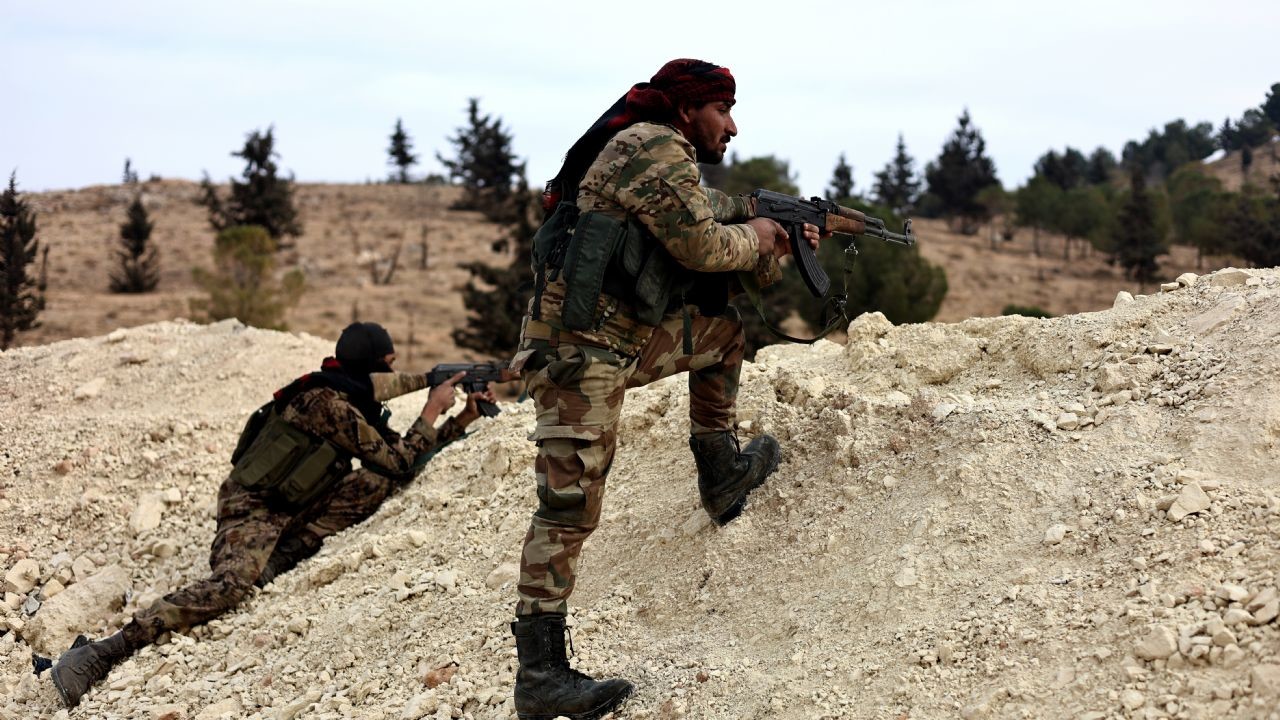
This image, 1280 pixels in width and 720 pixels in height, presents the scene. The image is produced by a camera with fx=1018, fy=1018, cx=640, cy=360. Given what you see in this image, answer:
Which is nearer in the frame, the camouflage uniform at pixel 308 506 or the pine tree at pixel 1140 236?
the camouflage uniform at pixel 308 506

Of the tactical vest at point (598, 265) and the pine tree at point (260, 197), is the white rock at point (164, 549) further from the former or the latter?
the pine tree at point (260, 197)

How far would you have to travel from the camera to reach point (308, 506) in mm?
5613

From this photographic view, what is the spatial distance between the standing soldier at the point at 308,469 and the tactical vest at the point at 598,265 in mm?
2478

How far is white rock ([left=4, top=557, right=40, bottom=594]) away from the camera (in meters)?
5.68

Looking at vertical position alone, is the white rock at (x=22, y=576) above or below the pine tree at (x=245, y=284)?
below

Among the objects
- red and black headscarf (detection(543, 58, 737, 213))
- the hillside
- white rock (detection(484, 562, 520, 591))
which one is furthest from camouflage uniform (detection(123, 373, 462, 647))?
the hillside

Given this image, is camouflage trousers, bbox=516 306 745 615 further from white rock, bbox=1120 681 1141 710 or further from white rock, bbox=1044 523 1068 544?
white rock, bbox=1120 681 1141 710

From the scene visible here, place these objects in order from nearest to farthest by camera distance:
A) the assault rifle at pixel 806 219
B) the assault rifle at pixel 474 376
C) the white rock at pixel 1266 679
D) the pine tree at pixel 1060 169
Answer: the white rock at pixel 1266 679 < the assault rifle at pixel 806 219 < the assault rifle at pixel 474 376 < the pine tree at pixel 1060 169

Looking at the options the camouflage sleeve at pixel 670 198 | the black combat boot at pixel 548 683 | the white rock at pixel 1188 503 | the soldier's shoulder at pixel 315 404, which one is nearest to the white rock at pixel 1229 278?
the white rock at pixel 1188 503

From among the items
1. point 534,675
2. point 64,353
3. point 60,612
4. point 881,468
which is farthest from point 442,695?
point 64,353

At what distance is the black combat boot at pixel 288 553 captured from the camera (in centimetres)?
525

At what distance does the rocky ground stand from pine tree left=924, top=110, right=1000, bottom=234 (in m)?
38.7

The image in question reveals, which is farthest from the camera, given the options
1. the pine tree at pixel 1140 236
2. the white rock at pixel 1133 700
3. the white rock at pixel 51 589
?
the pine tree at pixel 1140 236

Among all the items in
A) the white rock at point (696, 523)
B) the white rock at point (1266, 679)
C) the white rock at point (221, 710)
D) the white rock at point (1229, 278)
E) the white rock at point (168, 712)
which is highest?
the white rock at point (1229, 278)
